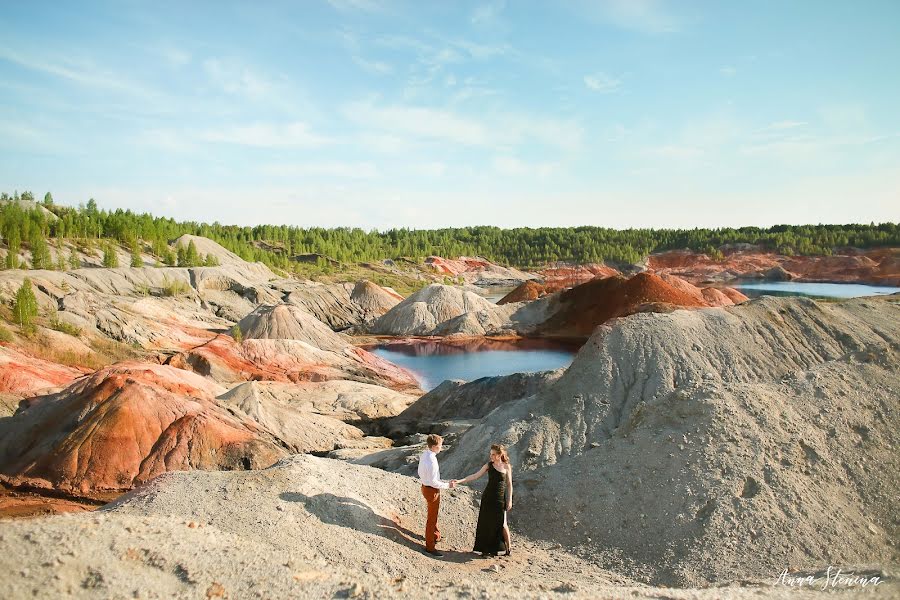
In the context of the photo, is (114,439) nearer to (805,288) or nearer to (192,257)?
(192,257)

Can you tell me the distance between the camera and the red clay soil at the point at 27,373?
1036 inches

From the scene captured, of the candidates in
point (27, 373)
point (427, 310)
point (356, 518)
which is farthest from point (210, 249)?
point (356, 518)

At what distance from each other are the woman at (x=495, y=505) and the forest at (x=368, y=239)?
2511 inches

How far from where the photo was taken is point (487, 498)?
35.0 feet

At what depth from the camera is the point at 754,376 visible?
2103 centimetres

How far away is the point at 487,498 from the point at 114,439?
14.9m

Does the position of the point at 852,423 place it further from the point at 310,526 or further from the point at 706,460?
the point at 310,526

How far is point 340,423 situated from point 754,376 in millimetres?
16402

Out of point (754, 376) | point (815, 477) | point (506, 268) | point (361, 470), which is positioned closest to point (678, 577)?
point (815, 477)

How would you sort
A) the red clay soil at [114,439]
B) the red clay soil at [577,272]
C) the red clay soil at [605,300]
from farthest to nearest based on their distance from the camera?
the red clay soil at [577,272] < the red clay soil at [605,300] < the red clay soil at [114,439]

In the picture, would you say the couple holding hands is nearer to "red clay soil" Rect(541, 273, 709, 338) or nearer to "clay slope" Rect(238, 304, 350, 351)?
"clay slope" Rect(238, 304, 350, 351)

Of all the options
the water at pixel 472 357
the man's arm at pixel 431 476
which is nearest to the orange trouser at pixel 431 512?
the man's arm at pixel 431 476

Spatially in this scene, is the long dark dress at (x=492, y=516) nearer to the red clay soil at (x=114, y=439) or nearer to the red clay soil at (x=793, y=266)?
the red clay soil at (x=114, y=439)

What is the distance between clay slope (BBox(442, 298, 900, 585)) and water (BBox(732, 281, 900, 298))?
82.5 meters
